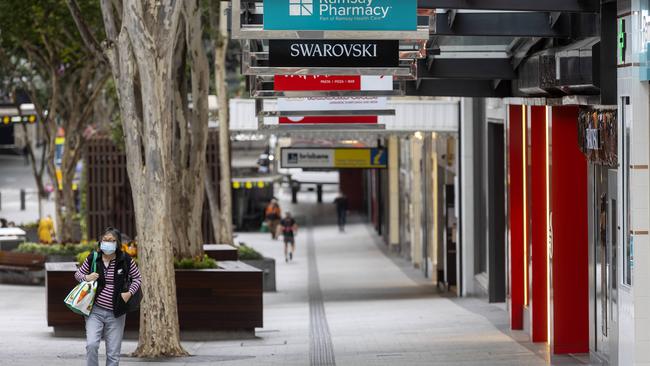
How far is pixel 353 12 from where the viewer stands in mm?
11953

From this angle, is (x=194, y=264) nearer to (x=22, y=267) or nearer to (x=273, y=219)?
(x=22, y=267)

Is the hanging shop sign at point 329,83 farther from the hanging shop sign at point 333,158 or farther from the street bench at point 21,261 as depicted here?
the street bench at point 21,261

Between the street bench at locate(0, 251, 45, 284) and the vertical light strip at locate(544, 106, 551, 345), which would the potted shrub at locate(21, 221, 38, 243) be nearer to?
the street bench at locate(0, 251, 45, 284)

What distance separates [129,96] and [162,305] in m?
2.38

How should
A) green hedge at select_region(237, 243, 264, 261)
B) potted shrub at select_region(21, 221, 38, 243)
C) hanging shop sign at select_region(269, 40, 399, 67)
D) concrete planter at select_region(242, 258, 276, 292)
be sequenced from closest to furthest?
hanging shop sign at select_region(269, 40, 399, 67)
concrete planter at select_region(242, 258, 276, 292)
green hedge at select_region(237, 243, 264, 261)
potted shrub at select_region(21, 221, 38, 243)

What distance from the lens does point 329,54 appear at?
13133 mm

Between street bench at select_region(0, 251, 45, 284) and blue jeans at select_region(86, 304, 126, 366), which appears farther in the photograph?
street bench at select_region(0, 251, 45, 284)

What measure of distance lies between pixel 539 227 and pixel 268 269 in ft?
41.5

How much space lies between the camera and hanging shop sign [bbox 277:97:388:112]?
21047 mm

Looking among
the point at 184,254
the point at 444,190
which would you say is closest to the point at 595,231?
the point at 184,254

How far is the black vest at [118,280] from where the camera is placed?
42.2 feet

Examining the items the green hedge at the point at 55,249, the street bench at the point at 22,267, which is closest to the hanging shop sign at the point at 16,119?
the green hedge at the point at 55,249

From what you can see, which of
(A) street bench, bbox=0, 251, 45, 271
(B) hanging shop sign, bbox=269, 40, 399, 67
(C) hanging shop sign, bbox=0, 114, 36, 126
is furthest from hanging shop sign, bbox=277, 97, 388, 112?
(C) hanging shop sign, bbox=0, 114, 36, 126

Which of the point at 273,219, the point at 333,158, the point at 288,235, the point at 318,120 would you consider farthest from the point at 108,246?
the point at 273,219
